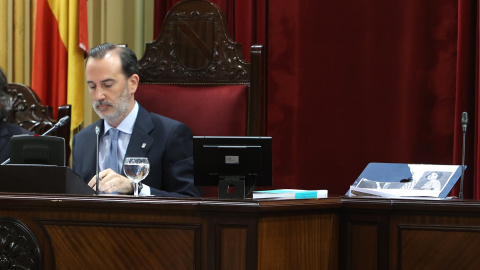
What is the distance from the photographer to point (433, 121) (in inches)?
147

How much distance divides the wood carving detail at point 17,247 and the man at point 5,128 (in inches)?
48.6

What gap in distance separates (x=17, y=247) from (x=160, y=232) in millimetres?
437

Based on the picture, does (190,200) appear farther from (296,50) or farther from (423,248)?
(296,50)

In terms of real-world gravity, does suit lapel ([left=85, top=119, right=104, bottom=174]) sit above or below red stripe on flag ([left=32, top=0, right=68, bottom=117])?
below

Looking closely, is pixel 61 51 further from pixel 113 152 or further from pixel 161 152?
pixel 161 152

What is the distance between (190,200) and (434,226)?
73cm

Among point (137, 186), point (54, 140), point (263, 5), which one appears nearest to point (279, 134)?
point (263, 5)

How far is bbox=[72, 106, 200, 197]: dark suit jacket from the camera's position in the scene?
3045 mm

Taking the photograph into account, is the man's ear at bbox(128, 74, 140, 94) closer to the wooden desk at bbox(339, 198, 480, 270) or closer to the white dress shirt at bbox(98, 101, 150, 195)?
the white dress shirt at bbox(98, 101, 150, 195)

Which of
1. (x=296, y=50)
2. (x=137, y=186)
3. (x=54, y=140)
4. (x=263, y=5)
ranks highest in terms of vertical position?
(x=263, y=5)

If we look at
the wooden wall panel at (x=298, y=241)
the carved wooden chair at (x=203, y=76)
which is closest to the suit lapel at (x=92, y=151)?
the carved wooden chair at (x=203, y=76)

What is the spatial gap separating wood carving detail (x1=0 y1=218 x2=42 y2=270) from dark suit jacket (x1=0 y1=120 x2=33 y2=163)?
123 cm

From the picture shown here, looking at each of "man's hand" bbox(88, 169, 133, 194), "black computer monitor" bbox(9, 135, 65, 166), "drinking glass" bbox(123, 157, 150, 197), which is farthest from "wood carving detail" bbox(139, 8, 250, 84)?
Answer: "black computer monitor" bbox(9, 135, 65, 166)

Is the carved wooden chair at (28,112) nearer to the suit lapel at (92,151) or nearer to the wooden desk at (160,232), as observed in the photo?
the suit lapel at (92,151)
